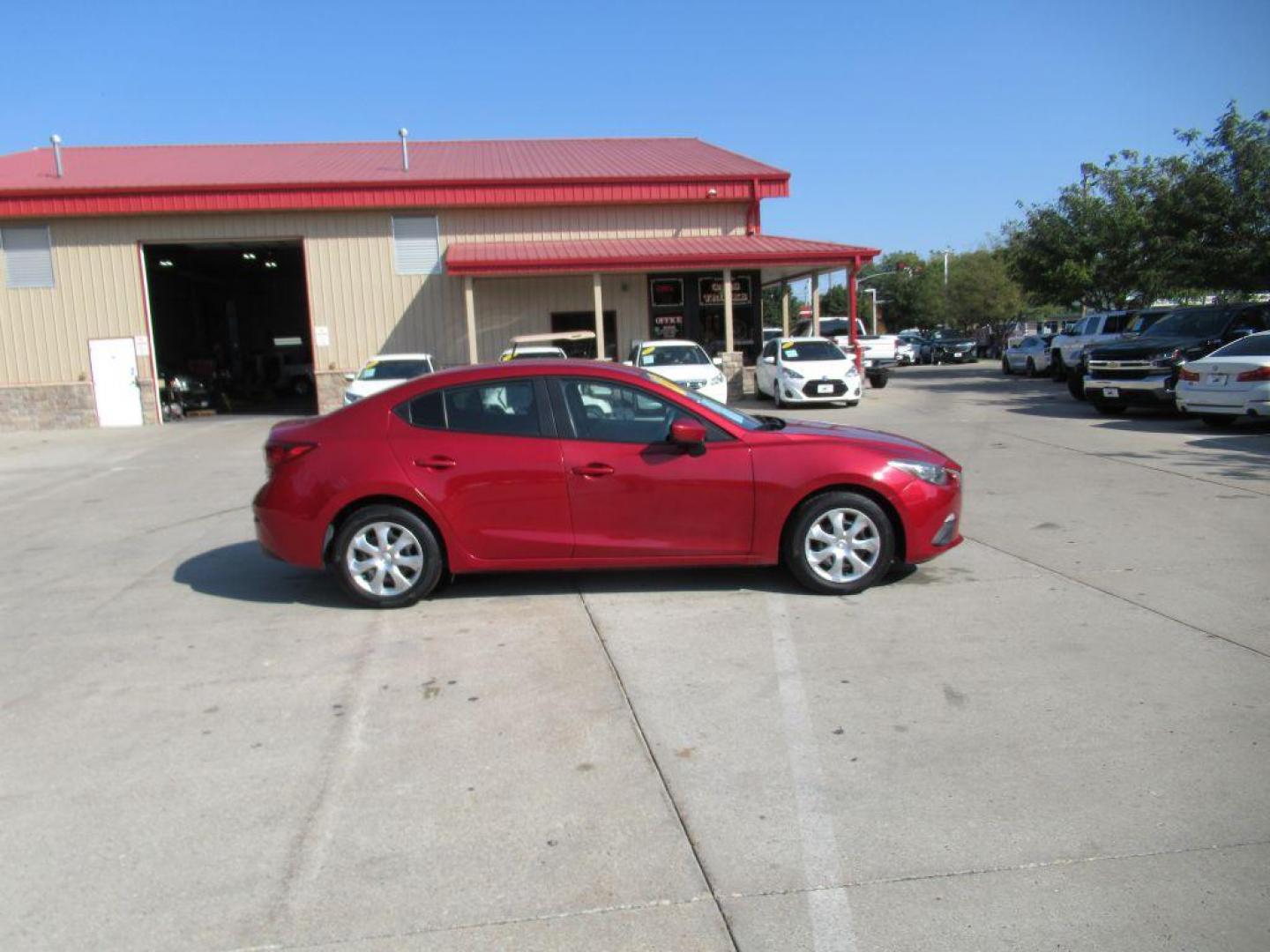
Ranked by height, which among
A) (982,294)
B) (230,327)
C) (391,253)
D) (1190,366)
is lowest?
(1190,366)

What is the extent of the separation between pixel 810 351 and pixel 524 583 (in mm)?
15874

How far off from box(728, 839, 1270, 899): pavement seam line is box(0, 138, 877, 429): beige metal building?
67.7 feet

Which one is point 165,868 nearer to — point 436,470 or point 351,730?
point 351,730

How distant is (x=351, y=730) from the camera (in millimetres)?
4562

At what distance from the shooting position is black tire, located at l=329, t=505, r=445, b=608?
632cm

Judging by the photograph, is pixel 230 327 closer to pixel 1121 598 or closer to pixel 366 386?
pixel 366 386

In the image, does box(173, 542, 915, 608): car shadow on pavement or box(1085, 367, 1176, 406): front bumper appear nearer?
box(173, 542, 915, 608): car shadow on pavement

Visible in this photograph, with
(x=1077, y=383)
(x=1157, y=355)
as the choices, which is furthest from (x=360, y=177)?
(x=1157, y=355)

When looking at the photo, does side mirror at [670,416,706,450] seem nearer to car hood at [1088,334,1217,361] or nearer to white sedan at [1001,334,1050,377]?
car hood at [1088,334,1217,361]

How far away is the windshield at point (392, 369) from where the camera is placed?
19328 millimetres

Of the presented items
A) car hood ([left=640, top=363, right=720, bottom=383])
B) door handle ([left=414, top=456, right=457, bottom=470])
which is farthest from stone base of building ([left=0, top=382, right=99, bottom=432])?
door handle ([left=414, top=456, right=457, bottom=470])

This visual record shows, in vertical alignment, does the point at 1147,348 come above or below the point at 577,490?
above

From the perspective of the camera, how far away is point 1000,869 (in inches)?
130

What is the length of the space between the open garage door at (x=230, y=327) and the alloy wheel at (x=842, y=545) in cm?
2285
